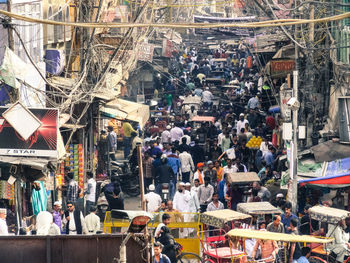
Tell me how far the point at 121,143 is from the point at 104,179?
647 centimetres

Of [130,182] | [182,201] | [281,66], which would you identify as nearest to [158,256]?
[182,201]

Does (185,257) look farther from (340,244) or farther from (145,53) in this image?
(145,53)

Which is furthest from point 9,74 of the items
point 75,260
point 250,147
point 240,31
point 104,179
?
point 240,31

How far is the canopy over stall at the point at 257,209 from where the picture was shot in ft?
52.0

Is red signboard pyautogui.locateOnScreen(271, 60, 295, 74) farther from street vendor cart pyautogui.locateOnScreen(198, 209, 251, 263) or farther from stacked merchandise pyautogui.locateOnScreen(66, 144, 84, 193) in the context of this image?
street vendor cart pyautogui.locateOnScreen(198, 209, 251, 263)

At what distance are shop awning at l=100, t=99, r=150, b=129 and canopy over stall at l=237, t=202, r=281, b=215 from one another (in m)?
8.64

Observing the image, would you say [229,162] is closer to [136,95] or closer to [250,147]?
[250,147]

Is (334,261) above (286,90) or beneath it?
beneath

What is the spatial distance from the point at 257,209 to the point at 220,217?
1.12 m

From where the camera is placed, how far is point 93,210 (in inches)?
634

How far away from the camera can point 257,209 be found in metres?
16.0

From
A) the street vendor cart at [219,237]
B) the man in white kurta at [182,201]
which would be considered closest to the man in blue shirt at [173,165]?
the man in white kurta at [182,201]

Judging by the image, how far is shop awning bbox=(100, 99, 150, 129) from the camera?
957 inches

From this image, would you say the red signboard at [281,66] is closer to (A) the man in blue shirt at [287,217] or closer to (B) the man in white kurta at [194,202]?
(B) the man in white kurta at [194,202]
